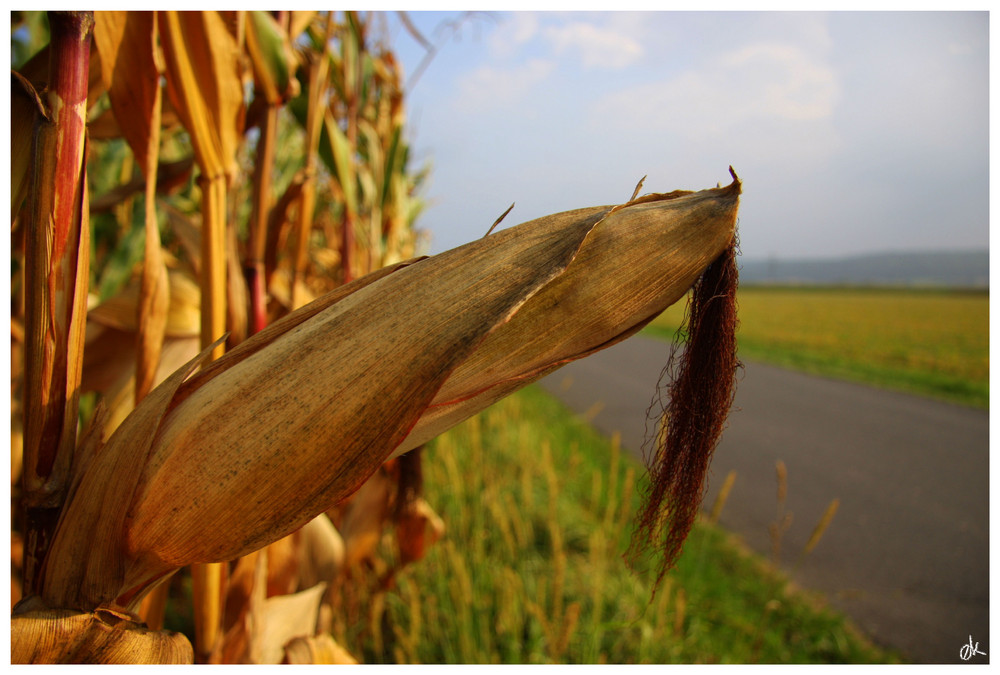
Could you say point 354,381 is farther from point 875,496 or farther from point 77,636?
point 875,496

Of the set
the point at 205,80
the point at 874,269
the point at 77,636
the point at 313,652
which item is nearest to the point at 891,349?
the point at 313,652

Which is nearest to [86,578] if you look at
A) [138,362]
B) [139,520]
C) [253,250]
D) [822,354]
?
[139,520]

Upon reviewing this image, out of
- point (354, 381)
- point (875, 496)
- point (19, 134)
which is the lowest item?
point (875, 496)

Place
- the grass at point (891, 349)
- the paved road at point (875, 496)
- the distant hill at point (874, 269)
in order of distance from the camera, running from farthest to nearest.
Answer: the distant hill at point (874, 269) → the grass at point (891, 349) → the paved road at point (875, 496)

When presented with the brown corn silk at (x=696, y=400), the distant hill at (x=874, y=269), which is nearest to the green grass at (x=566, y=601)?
the brown corn silk at (x=696, y=400)

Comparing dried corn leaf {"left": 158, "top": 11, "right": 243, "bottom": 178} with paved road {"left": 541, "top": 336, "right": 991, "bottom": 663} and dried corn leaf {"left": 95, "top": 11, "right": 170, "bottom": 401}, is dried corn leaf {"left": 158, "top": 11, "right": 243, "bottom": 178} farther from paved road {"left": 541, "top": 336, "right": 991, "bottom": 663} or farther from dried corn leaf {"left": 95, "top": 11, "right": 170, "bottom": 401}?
paved road {"left": 541, "top": 336, "right": 991, "bottom": 663}

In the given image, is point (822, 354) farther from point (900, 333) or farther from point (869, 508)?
point (869, 508)

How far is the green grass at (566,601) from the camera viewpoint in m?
1.05

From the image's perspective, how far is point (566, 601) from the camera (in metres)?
1.35

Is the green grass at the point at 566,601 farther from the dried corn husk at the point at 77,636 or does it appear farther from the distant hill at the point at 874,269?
the distant hill at the point at 874,269

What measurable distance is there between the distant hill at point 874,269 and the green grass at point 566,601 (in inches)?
1668

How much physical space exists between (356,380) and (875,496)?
2.92 metres

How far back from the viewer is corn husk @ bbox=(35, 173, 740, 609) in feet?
0.81

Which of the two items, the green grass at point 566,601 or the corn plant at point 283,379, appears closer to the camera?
the corn plant at point 283,379
